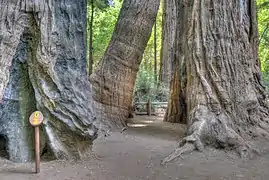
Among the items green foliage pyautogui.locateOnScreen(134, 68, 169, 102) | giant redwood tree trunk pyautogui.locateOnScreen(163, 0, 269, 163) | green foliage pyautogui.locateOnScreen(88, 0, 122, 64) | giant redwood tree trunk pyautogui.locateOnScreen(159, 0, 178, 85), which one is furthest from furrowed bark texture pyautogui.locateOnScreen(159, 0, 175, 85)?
giant redwood tree trunk pyautogui.locateOnScreen(163, 0, 269, 163)

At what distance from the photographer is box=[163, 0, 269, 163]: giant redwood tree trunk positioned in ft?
26.5

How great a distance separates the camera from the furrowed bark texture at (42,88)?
6402 mm

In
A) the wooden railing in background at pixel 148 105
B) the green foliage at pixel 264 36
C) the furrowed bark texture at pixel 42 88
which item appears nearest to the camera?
the furrowed bark texture at pixel 42 88

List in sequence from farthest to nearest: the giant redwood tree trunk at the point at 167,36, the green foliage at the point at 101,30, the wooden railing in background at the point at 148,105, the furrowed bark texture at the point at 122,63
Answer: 1. the green foliage at the point at 101,30
2. the giant redwood tree trunk at the point at 167,36
3. the wooden railing in background at the point at 148,105
4. the furrowed bark texture at the point at 122,63

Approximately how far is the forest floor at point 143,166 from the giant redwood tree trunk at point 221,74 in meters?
0.62

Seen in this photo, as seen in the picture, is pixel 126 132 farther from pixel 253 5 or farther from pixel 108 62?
pixel 253 5

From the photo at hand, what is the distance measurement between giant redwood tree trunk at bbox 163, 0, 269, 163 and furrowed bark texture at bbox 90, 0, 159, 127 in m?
2.31

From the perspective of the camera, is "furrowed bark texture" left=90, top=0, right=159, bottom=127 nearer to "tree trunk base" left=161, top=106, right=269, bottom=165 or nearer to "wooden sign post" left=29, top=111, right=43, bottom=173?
"tree trunk base" left=161, top=106, right=269, bottom=165

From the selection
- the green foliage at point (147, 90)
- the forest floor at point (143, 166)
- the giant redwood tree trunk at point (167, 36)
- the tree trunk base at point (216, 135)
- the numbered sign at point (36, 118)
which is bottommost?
the forest floor at point (143, 166)

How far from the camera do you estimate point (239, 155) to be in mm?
7195

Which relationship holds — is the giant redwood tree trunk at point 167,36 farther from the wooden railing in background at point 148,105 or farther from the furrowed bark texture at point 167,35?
the wooden railing in background at point 148,105

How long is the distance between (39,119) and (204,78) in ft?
12.7

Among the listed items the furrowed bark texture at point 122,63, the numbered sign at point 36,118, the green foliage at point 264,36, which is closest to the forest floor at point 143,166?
the numbered sign at point 36,118

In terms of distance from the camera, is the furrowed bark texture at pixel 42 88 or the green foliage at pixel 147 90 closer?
the furrowed bark texture at pixel 42 88
